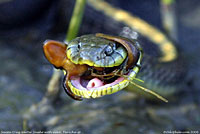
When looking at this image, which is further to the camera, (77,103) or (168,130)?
(77,103)

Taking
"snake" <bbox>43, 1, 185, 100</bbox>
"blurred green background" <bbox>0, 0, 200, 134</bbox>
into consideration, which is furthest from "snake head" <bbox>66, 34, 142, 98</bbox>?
"blurred green background" <bbox>0, 0, 200, 134</bbox>

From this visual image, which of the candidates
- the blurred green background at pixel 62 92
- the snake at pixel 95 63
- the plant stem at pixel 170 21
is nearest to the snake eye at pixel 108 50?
the snake at pixel 95 63

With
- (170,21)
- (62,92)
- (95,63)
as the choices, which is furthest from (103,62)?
(170,21)

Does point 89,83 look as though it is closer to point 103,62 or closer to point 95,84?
point 95,84

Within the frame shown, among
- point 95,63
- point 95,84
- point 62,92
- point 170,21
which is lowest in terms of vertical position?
point 62,92

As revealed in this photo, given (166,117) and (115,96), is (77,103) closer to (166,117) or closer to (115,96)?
(115,96)

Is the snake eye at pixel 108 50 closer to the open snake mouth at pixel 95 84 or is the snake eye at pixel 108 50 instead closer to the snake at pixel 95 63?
the snake at pixel 95 63

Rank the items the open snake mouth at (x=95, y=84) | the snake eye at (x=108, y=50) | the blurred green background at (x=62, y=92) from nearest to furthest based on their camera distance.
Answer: the open snake mouth at (x=95, y=84) → the snake eye at (x=108, y=50) → the blurred green background at (x=62, y=92)

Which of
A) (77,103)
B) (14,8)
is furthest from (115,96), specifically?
(14,8)
